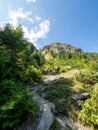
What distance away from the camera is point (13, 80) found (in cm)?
1584

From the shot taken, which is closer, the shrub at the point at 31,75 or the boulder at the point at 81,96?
the boulder at the point at 81,96

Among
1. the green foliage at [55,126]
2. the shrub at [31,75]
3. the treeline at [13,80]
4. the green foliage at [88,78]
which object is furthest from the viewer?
the shrub at [31,75]

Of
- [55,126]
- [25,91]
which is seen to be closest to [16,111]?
[25,91]

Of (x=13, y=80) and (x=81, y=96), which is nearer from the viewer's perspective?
(x=81, y=96)

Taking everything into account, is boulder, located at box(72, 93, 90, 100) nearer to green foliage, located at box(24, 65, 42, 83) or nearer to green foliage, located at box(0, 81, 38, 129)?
green foliage, located at box(0, 81, 38, 129)

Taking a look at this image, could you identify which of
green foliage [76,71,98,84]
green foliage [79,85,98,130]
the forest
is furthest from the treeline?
green foliage [76,71,98,84]

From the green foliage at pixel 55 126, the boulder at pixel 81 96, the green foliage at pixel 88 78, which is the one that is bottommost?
the green foliage at pixel 55 126

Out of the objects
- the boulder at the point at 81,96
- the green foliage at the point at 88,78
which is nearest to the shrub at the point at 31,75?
the green foliage at the point at 88,78

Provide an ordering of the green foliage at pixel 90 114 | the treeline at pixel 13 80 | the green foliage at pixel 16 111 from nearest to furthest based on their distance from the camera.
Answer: the green foliage at pixel 16 111, the treeline at pixel 13 80, the green foliage at pixel 90 114

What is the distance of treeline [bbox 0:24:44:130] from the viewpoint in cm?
982

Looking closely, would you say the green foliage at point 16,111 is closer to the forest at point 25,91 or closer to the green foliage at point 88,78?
the forest at point 25,91

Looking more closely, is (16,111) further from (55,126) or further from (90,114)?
(90,114)

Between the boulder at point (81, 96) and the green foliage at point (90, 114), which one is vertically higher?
the boulder at point (81, 96)

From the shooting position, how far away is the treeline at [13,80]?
9820 millimetres
